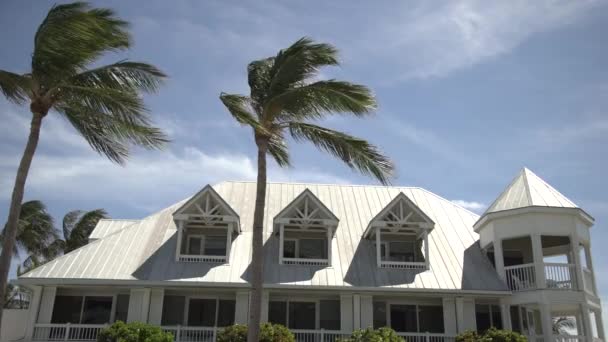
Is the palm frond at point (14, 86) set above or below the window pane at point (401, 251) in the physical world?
above

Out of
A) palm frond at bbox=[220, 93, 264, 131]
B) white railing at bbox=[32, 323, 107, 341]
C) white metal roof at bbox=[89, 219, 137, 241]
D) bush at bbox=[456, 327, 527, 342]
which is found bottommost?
white railing at bbox=[32, 323, 107, 341]

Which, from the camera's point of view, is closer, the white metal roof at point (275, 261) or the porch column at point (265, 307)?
the white metal roof at point (275, 261)

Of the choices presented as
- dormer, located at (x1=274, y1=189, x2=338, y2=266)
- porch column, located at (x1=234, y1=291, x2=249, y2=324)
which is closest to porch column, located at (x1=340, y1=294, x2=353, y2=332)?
dormer, located at (x1=274, y1=189, x2=338, y2=266)

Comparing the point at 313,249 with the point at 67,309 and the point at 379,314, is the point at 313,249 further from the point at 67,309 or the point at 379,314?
the point at 67,309

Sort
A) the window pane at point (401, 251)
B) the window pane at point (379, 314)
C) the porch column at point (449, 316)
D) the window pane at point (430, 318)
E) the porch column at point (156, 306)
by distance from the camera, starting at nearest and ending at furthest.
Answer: the porch column at point (156, 306) → the porch column at point (449, 316) → the window pane at point (379, 314) → the window pane at point (430, 318) → the window pane at point (401, 251)

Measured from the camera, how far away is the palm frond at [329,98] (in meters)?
15.3

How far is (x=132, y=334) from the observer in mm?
19234

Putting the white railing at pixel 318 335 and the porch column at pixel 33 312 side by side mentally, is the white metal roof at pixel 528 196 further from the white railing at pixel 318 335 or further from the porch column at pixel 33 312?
the porch column at pixel 33 312

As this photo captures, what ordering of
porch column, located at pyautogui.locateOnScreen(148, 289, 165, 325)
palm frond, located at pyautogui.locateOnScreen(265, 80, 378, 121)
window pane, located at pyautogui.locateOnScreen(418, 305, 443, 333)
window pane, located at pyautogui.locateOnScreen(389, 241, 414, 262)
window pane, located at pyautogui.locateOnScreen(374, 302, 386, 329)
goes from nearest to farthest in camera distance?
palm frond, located at pyautogui.locateOnScreen(265, 80, 378, 121) → porch column, located at pyautogui.locateOnScreen(148, 289, 165, 325) → window pane, located at pyautogui.locateOnScreen(374, 302, 386, 329) → window pane, located at pyautogui.locateOnScreen(418, 305, 443, 333) → window pane, located at pyautogui.locateOnScreen(389, 241, 414, 262)

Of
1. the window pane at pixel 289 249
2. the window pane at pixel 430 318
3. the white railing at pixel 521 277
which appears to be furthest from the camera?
the window pane at pixel 289 249

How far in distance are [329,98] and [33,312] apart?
15.4m

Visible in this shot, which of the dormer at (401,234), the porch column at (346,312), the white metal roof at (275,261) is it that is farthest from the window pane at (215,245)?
the dormer at (401,234)

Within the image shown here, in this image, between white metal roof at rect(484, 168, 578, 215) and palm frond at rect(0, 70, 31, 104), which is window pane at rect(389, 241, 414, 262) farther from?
palm frond at rect(0, 70, 31, 104)

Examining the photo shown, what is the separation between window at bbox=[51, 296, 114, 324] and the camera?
22438 mm
